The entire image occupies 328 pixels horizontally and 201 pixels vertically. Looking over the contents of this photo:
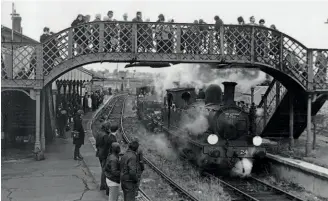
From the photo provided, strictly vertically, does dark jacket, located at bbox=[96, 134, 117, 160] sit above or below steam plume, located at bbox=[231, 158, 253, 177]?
above

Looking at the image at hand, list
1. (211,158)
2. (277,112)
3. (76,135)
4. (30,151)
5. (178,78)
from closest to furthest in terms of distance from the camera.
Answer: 1. (211,158)
2. (76,135)
3. (30,151)
4. (277,112)
5. (178,78)

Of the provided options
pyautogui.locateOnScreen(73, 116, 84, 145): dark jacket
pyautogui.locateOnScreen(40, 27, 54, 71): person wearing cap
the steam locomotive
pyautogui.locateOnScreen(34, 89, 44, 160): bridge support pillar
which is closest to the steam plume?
the steam locomotive

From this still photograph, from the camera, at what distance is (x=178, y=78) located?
1758 cm

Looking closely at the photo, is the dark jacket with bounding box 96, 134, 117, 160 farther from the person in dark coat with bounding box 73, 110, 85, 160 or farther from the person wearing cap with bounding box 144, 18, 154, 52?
the person wearing cap with bounding box 144, 18, 154, 52

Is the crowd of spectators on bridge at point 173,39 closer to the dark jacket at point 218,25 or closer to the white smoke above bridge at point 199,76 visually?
the dark jacket at point 218,25

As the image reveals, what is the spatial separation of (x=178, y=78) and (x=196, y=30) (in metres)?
4.73

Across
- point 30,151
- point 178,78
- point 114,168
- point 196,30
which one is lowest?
point 30,151

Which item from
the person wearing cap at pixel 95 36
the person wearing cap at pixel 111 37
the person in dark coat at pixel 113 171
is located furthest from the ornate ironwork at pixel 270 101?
the person in dark coat at pixel 113 171

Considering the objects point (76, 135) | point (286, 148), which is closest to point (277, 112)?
point (286, 148)

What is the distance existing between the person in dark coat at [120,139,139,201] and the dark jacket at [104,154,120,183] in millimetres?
250

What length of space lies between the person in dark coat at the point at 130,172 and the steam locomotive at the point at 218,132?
463 centimetres

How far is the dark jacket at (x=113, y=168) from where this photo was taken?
6.81 meters

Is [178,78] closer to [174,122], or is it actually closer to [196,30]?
[174,122]

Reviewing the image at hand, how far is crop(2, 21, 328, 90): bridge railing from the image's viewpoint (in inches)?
501
